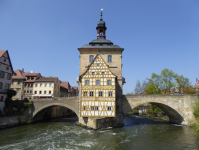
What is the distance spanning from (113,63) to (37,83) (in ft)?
74.9

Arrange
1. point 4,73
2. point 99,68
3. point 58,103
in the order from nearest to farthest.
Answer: point 99,68 < point 4,73 < point 58,103

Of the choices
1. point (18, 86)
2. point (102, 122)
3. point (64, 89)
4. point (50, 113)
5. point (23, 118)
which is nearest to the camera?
point (102, 122)

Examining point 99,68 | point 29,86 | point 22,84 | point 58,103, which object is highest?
point 99,68

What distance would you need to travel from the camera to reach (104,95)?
22.7 m

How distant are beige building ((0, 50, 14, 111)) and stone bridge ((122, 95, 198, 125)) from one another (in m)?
20.3

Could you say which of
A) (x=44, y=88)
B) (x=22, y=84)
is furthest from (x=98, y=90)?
(x=22, y=84)

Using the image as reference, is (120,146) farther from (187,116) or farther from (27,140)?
(187,116)

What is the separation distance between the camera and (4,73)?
85.8 ft

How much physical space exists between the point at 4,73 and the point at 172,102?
96.5ft

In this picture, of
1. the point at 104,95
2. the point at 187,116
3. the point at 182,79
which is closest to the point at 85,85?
the point at 104,95

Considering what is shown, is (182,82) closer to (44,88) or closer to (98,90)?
(98,90)

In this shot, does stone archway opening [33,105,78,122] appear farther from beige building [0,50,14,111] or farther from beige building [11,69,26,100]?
beige building [11,69,26,100]

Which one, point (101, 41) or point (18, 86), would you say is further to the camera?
point (18, 86)

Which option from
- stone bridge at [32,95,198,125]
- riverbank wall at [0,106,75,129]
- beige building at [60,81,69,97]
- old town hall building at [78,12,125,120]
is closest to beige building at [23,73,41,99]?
riverbank wall at [0,106,75,129]
